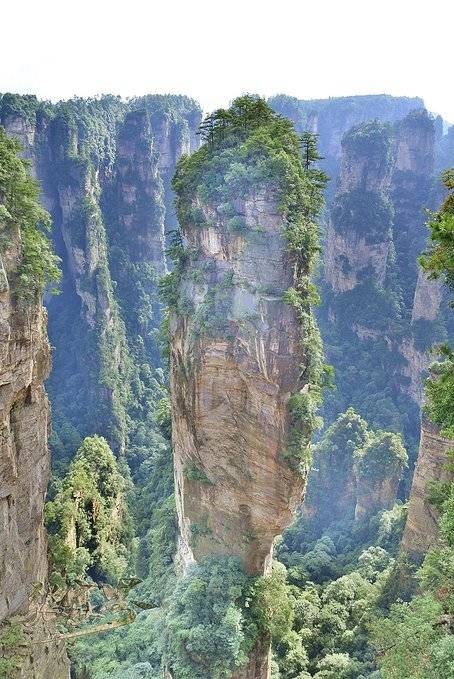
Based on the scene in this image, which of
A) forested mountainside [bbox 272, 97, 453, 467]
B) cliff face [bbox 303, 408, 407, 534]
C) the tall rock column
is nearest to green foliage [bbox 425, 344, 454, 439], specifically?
the tall rock column

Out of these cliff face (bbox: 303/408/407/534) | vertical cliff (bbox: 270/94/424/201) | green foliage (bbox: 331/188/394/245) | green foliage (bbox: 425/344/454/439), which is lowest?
cliff face (bbox: 303/408/407/534)

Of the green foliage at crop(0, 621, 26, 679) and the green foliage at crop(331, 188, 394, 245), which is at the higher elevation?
the green foliage at crop(331, 188, 394, 245)

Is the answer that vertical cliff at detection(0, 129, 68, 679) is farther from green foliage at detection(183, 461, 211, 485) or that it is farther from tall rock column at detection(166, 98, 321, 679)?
green foliage at detection(183, 461, 211, 485)

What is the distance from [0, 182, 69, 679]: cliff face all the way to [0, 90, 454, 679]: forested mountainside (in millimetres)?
268

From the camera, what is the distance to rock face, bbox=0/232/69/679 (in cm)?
1467

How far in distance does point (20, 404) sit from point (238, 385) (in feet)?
20.9

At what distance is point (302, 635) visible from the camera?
24.4 meters

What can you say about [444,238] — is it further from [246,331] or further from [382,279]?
[382,279]

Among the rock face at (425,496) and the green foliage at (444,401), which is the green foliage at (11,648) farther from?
the rock face at (425,496)

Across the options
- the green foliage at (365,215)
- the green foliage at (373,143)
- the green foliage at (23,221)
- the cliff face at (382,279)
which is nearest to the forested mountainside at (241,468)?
the green foliage at (23,221)

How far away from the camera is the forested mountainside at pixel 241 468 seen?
16.2m

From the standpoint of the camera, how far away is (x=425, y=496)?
23.7m

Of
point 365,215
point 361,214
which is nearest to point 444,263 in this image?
point 365,215

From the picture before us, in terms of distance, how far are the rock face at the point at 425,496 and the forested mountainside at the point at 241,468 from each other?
0.08 m
